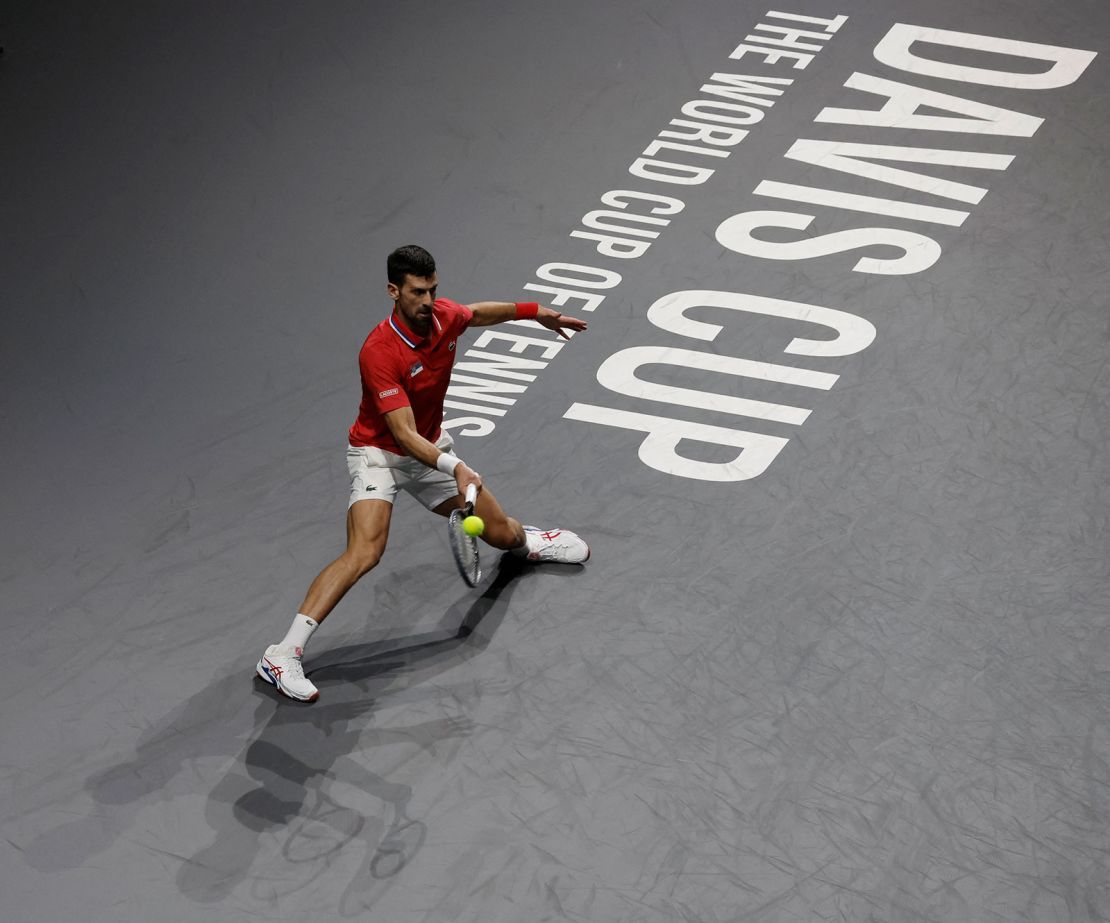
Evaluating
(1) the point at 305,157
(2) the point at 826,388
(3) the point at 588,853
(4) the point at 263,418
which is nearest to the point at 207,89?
(1) the point at 305,157

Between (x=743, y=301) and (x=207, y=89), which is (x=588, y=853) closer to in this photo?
(x=743, y=301)

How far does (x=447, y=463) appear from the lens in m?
6.59

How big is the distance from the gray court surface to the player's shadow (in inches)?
0.7

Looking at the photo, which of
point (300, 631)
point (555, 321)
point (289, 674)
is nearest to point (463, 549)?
point (300, 631)

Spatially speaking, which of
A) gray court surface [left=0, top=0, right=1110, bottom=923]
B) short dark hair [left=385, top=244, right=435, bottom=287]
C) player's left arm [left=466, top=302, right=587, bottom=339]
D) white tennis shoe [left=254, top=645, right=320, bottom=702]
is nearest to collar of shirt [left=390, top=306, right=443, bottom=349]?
short dark hair [left=385, top=244, right=435, bottom=287]

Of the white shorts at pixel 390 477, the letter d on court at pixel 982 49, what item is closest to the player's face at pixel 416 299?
the white shorts at pixel 390 477

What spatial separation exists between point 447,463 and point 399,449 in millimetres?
505

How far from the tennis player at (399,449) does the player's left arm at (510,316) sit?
0.02 m

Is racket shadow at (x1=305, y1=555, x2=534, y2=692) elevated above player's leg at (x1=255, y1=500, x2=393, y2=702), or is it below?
below

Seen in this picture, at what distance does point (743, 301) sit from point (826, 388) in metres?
0.90

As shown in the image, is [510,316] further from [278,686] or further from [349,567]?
[278,686]

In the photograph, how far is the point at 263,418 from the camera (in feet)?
28.2

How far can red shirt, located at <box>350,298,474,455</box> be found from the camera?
267 inches

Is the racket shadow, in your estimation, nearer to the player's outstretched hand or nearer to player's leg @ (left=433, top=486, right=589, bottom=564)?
player's leg @ (left=433, top=486, right=589, bottom=564)
